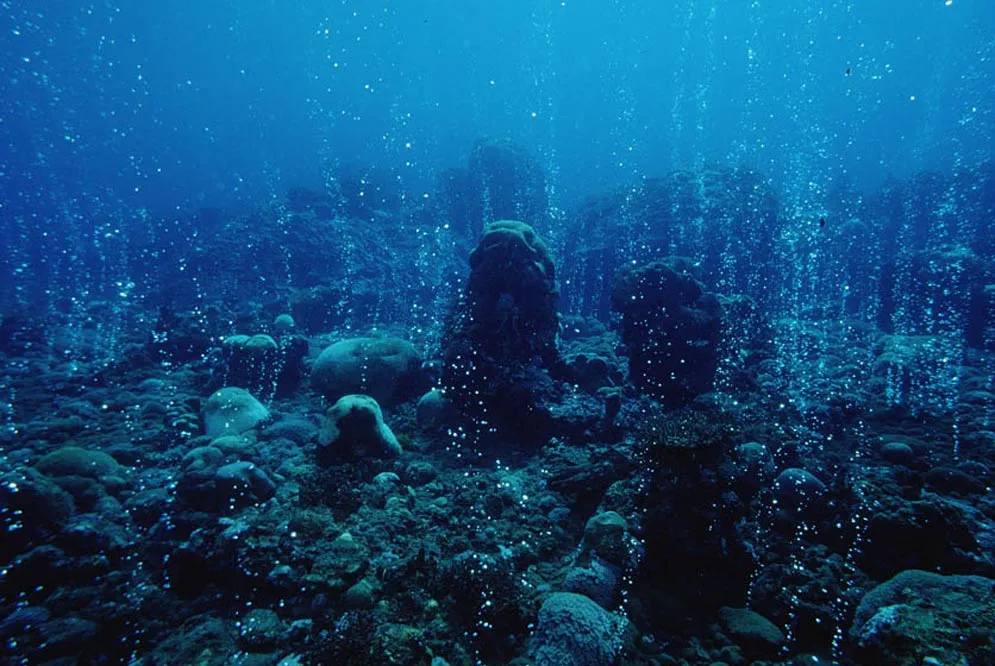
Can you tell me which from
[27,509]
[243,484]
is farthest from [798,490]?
[27,509]

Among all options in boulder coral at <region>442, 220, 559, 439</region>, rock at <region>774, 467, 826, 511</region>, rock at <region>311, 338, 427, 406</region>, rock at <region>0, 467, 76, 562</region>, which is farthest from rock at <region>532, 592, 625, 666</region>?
rock at <region>311, 338, 427, 406</region>

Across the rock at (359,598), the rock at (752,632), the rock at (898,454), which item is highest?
the rock at (898,454)

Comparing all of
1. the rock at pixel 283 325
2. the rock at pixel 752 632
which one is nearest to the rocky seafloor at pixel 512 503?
the rock at pixel 752 632

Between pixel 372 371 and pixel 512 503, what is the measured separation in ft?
17.3

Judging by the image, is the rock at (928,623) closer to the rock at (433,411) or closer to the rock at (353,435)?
the rock at (353,435)

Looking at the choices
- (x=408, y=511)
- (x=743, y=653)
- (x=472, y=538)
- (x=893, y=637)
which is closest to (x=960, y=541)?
(x=893, y=637)

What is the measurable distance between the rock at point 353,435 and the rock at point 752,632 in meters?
5.27

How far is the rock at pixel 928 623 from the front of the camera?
2.79 meters

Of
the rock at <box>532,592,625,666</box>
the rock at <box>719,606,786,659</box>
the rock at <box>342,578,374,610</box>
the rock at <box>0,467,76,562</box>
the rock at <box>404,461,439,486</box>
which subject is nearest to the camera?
the rock at <box>532,592,625,666</box>

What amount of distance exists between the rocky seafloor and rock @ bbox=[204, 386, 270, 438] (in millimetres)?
48

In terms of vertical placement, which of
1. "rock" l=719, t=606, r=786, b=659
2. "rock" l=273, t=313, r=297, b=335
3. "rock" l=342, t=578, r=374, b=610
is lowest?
"rock" l=342, t=578, r=374, b=610

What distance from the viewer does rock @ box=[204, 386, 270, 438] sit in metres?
8.30

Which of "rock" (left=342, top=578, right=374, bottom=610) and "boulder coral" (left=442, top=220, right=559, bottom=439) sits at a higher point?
"boulder coral" (left=442, top=220, right=559, bottom=439)

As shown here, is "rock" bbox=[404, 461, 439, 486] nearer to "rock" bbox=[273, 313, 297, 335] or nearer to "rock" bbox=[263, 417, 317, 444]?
"rock" bbox=[263, 417, 317, 444]
